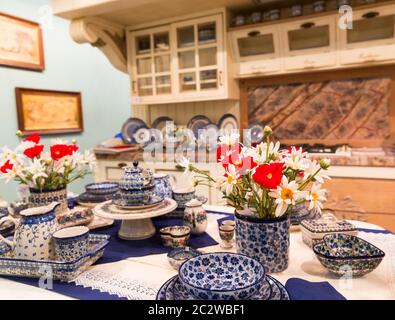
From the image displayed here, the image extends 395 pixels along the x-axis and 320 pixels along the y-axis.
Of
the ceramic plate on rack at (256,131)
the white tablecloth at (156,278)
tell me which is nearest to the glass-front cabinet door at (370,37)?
the ceramic plate on rack at (256,131)

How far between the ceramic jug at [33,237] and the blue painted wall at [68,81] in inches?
88.8

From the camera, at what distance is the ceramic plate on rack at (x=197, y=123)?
9.56 ft

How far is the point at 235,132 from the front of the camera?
2.96ft

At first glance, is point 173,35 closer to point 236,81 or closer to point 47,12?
point 236,81

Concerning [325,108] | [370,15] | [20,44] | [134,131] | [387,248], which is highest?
[20,44]

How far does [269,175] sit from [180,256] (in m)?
0.35

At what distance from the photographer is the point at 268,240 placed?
2.78 feet

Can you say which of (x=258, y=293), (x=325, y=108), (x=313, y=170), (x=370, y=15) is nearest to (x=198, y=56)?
(x=325, y=108)

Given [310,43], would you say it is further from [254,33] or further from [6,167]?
[6,167]

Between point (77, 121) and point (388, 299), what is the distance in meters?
3.37

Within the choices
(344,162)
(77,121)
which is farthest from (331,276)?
(77,121)

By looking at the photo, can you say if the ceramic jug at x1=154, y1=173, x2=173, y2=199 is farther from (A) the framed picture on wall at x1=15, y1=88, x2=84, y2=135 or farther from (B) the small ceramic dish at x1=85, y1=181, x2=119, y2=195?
(A) the framed picture on wall at x1=15, y1=88, x2=84, y2=135

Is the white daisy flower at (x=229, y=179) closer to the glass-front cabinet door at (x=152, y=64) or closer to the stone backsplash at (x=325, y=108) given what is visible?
the stone backsplash at (x=325, y=108)

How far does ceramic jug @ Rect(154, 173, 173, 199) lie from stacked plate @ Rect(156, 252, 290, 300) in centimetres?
54
